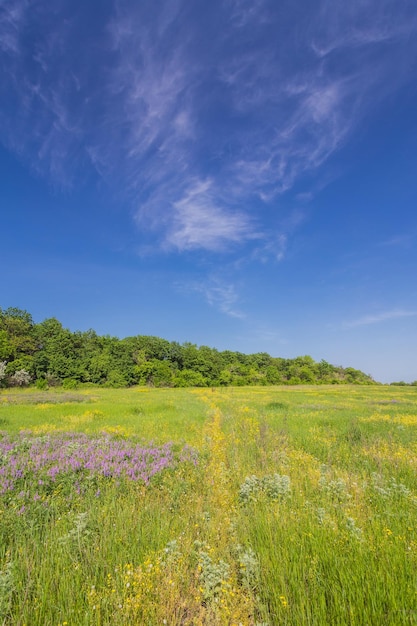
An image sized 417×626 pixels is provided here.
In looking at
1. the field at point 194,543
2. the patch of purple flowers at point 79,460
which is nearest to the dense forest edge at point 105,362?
the patch of purple flowers at point 79,460

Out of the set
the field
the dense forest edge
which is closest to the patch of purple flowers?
the field

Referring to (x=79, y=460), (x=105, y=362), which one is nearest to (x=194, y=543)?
(x=79, y=460)

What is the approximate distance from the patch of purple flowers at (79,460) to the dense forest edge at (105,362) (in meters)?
63.1

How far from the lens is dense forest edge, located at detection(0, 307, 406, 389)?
77.0 m

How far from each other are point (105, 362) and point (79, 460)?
83343 mm

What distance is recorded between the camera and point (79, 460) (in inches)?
277

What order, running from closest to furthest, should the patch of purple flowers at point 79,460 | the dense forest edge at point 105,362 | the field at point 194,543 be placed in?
the field at point 194,543, the patch of purple flowers at point 79,460, the dense forest edge at point 105,362

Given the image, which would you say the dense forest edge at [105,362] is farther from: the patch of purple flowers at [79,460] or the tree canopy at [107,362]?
the patch of purple flowers at [79,460]

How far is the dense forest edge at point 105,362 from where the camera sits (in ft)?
253

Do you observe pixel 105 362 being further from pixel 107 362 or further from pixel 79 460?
pixel 79 460

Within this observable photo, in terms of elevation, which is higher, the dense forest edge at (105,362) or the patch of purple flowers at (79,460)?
the dense forest edge at (105,362)

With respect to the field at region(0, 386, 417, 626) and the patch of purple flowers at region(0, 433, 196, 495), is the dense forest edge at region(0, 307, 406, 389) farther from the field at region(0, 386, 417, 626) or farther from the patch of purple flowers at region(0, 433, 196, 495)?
the field at region(0, 386, 417, 626)

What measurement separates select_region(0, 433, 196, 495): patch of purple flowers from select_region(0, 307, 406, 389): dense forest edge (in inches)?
2484

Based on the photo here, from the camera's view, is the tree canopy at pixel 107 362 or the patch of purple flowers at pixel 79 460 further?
the tree canopy at pixel 107 362
